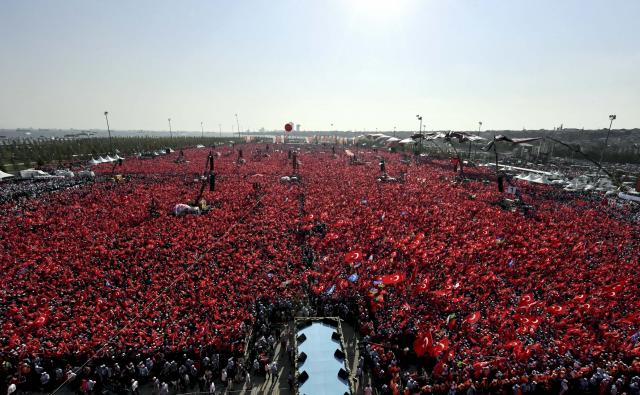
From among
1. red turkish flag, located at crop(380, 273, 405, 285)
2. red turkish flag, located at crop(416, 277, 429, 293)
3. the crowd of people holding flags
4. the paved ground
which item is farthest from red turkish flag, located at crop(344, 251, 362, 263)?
the paved ground

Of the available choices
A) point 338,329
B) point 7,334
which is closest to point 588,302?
point 338,329

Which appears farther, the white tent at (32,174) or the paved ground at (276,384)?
the white tent at (32,174)

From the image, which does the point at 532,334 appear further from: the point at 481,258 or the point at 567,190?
the point at 567,190

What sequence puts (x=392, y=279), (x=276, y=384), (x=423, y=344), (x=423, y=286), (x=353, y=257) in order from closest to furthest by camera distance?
1. (x=276, y=384)
2. (x=423, y=344)
3. (x=423, y=286)
4. (x=392, y=279)
5. (x=353, y=257)

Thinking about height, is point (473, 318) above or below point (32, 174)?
below

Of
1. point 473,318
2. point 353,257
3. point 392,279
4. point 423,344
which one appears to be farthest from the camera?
point 353,257

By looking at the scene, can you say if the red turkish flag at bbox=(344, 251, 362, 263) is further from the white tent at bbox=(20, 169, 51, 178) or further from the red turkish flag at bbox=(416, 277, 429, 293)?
the white tent at bbox=(20, 169, 51, 178)

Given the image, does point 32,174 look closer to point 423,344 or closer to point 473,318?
point 423,344

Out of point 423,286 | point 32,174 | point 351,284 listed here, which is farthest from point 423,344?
point 32,174

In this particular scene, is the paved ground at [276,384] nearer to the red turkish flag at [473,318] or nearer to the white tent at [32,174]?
the red turkish flag at [473,318]

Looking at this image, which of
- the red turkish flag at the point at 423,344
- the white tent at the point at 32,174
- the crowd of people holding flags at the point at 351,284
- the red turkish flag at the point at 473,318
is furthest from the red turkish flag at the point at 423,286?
the white tent at the point at 32,174
